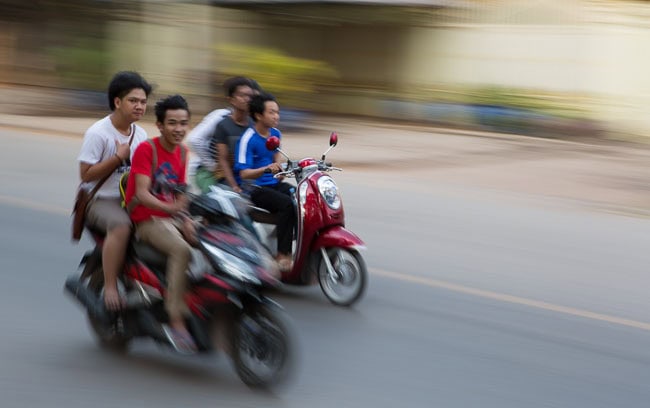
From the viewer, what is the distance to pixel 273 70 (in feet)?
68.6

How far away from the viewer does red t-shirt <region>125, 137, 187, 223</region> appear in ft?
19.2

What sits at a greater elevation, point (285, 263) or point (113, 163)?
point (113, 163)

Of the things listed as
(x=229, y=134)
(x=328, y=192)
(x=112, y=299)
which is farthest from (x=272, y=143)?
(x=112, y=299)

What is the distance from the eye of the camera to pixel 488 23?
73.1ft

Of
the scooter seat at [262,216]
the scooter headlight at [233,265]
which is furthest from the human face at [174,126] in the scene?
the scooter seat at [262,216]

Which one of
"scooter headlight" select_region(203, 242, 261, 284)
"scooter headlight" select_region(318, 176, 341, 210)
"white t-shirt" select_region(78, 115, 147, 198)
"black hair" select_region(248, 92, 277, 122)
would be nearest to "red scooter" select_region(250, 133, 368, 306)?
"scooter headlight" select_region(318, 176, 341, 210)

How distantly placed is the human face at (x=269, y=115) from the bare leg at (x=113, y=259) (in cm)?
198

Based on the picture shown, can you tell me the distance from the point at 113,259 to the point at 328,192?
2150mm

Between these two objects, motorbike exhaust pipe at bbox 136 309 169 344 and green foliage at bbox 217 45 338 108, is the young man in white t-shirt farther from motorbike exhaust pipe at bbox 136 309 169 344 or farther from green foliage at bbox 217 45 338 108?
green foliage at bbox 217 45 338 108

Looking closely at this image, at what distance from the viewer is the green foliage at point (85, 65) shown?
2281cm

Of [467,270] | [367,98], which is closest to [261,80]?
[367,98]

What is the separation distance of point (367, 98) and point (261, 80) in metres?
3.46

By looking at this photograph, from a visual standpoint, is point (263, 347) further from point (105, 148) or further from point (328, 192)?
point (328, 192)

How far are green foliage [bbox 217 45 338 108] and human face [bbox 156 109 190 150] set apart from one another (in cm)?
1495
